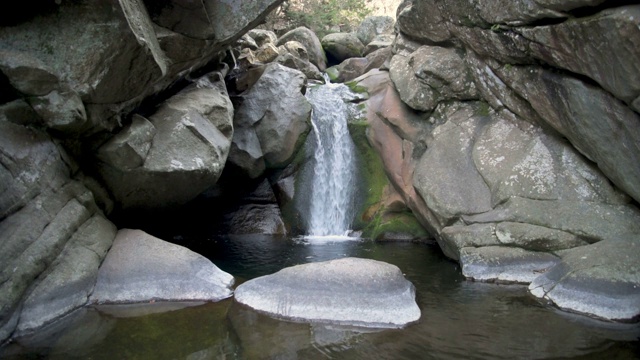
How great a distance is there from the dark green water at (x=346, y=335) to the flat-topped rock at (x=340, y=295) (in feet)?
0.81

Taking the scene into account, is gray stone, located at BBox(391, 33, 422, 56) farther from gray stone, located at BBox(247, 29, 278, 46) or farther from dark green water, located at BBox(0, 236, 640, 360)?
dark green water, located at BBox(0, 236, 640, 360)

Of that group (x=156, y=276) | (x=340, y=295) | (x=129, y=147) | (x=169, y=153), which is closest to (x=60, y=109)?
(x=129, y=147)

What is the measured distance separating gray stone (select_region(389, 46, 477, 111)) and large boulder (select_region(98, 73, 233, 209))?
567cm

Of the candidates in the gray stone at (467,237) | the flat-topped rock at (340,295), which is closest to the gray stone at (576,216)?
the gray stone at (467,237)

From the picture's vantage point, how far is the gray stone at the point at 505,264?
943 cm

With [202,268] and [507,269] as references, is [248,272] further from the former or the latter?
[507,269]

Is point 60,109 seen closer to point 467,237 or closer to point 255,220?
point 255,220

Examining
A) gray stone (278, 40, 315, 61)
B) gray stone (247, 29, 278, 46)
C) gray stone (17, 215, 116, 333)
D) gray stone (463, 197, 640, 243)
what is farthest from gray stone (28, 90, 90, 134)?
gray stone (278, 40, 315, 61)

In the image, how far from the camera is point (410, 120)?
46.2ft

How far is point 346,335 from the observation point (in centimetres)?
710

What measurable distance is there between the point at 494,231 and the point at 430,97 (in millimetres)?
5044

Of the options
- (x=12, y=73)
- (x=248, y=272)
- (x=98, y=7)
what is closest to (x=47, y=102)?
(x=12, y=73)

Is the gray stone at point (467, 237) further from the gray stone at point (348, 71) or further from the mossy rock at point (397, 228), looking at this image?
the gray stone at point (348, 71)

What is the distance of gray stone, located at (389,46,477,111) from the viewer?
13234 millimetres
